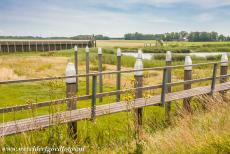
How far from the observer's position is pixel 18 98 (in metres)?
13.9

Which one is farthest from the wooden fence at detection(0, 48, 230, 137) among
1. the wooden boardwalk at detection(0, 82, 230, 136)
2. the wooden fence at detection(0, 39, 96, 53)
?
the wooden fence at detection(0, 39, 96, 53)

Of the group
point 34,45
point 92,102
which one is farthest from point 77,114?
point 34,45

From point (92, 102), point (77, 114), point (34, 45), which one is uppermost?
point (92, 102)

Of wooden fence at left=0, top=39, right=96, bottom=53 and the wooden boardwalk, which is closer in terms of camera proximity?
the wooden boardwalk

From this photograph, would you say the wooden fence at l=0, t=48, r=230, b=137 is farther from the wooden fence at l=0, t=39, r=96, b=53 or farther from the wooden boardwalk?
the wooden fence at l=0, t=39, r=96, b=53

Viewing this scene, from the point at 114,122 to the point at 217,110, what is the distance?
3459 mm

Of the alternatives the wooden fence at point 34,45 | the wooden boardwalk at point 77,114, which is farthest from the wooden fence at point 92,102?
the wooden fence at point 34,45

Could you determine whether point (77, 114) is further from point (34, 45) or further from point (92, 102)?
point (34, 45)

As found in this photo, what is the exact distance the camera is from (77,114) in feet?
20.5

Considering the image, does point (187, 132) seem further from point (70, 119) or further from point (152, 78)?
point (152, 78)

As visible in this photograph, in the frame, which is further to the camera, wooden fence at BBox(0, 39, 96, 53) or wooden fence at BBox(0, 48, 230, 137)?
wooden fence at BBox(0, 39, 96, 53)

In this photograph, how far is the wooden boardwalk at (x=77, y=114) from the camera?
5004 mm

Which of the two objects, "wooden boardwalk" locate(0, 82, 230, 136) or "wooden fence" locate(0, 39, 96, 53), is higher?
"wooden boardwalk" locate(0, 82, 230, 136)

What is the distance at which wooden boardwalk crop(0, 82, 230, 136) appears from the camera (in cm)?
500
